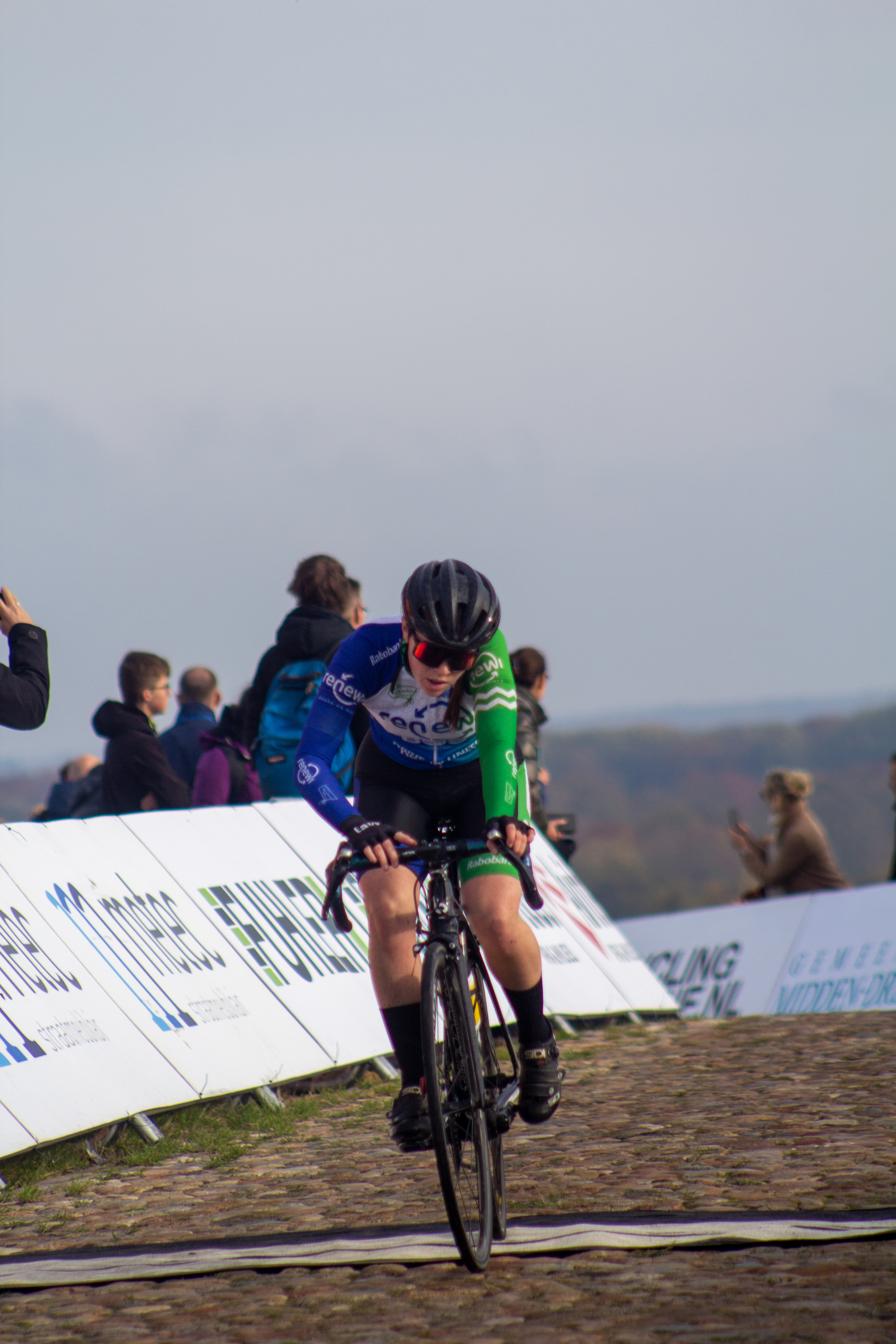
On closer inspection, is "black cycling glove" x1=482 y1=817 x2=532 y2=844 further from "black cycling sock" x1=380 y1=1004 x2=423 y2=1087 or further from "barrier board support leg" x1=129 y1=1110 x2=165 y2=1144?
"barrier board support leg" x1=129 y1=1110 x2=165 y2=1144

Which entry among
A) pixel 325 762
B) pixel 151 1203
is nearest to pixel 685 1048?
pixel 151 1203

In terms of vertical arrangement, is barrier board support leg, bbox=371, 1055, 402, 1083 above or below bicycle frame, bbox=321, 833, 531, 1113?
below

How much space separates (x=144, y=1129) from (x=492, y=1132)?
8.31 feet

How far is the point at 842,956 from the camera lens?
13516mm

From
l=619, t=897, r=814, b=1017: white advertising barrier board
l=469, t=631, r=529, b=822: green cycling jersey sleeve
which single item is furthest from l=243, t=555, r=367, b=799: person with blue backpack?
l=619, t=897, r=814, b=1017: white advertising barrier board

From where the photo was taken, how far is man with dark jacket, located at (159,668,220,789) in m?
10.2

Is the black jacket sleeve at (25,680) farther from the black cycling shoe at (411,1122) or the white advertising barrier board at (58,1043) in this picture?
the black cycling shoe at (411,1122)

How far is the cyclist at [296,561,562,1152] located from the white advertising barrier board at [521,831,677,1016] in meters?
5.01

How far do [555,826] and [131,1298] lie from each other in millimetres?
7065

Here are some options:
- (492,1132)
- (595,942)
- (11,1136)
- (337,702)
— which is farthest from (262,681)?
(492,1132)

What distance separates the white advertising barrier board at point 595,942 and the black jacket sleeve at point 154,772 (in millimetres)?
2544

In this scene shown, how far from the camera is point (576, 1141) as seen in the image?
6262 millimetres

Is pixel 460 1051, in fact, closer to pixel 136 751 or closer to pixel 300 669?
pixel 300 669

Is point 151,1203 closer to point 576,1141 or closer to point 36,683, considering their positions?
point 576,1141
